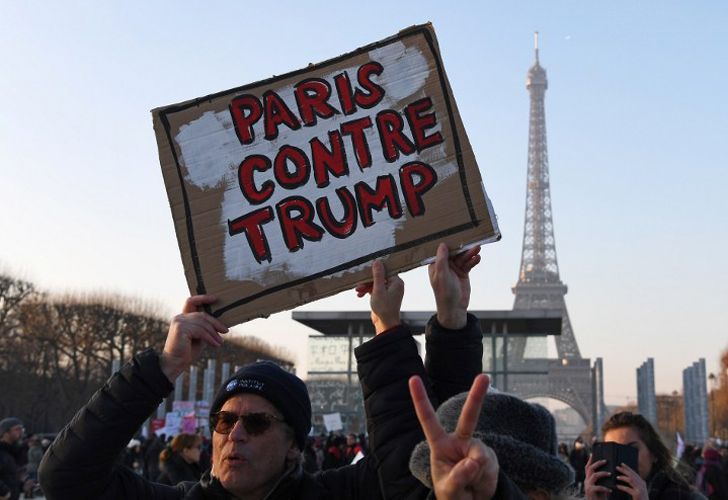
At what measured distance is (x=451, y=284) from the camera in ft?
8.70

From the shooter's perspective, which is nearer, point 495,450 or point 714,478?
point 495,450

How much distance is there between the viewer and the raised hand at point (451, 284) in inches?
104

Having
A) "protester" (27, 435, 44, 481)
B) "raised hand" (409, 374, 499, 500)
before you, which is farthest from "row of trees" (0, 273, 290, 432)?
"raised hand" (409, 374, 499, 500)

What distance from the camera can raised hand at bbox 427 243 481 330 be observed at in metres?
2.65

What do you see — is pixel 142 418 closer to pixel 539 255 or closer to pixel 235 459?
pixel 235 459

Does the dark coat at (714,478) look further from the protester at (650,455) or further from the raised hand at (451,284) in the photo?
the raised hand at (451,284)

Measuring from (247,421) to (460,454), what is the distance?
3.79ft

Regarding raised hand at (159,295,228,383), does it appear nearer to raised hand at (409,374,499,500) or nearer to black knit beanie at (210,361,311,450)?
black knit beanie at (210,361,311,450)

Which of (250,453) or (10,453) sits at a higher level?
(250,453)

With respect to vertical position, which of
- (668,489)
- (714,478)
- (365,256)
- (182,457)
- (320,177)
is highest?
(320,177)

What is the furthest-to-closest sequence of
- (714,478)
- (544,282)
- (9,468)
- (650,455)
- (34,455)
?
(544,282) → (34,455) → (714,478) → (9,468) → (650,455)

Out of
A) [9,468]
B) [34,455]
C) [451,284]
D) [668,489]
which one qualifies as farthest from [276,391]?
[34,455]

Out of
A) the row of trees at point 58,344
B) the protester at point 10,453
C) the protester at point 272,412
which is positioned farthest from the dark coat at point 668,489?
the row of trees at point 58,344

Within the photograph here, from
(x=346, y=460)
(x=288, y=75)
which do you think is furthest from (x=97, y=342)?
(x=288, y=75)
